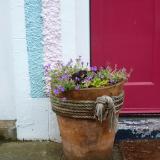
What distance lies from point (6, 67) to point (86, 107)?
46.8 inches

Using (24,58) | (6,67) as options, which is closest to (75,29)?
(24,58)

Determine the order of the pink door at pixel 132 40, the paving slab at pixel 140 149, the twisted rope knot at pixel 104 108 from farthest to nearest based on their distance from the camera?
the pink door at pixel 132 40, the paving slab at pixel 140 149, the twisted rope knot at pixel 104 108

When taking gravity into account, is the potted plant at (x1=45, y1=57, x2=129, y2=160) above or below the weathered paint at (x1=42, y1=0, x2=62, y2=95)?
below

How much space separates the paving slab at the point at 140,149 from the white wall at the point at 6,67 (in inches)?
45.7

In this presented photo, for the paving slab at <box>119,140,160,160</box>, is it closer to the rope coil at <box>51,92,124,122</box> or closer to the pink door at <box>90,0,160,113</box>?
the pink door at <box>90,0,160,113</box>

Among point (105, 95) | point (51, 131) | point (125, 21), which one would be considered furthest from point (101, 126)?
point (125, 21)

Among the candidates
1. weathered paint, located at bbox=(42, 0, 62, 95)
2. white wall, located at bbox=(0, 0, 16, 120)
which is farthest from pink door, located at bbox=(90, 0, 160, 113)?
white wall, located at bbox=(0, 0, 16, 120)

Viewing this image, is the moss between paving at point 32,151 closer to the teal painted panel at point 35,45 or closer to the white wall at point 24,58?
the white wall at point 24,58

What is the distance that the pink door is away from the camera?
4.34 m

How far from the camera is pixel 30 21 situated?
4.27 m

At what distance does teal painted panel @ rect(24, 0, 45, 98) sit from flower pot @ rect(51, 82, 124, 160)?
54 centimetres

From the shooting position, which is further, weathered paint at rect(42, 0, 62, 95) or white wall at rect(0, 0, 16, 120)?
white wall at rect(0, 0, 16, 120)

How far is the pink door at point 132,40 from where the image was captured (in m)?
4.34

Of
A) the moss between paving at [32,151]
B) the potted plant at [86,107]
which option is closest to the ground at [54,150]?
the moss between paving at [32,151]
